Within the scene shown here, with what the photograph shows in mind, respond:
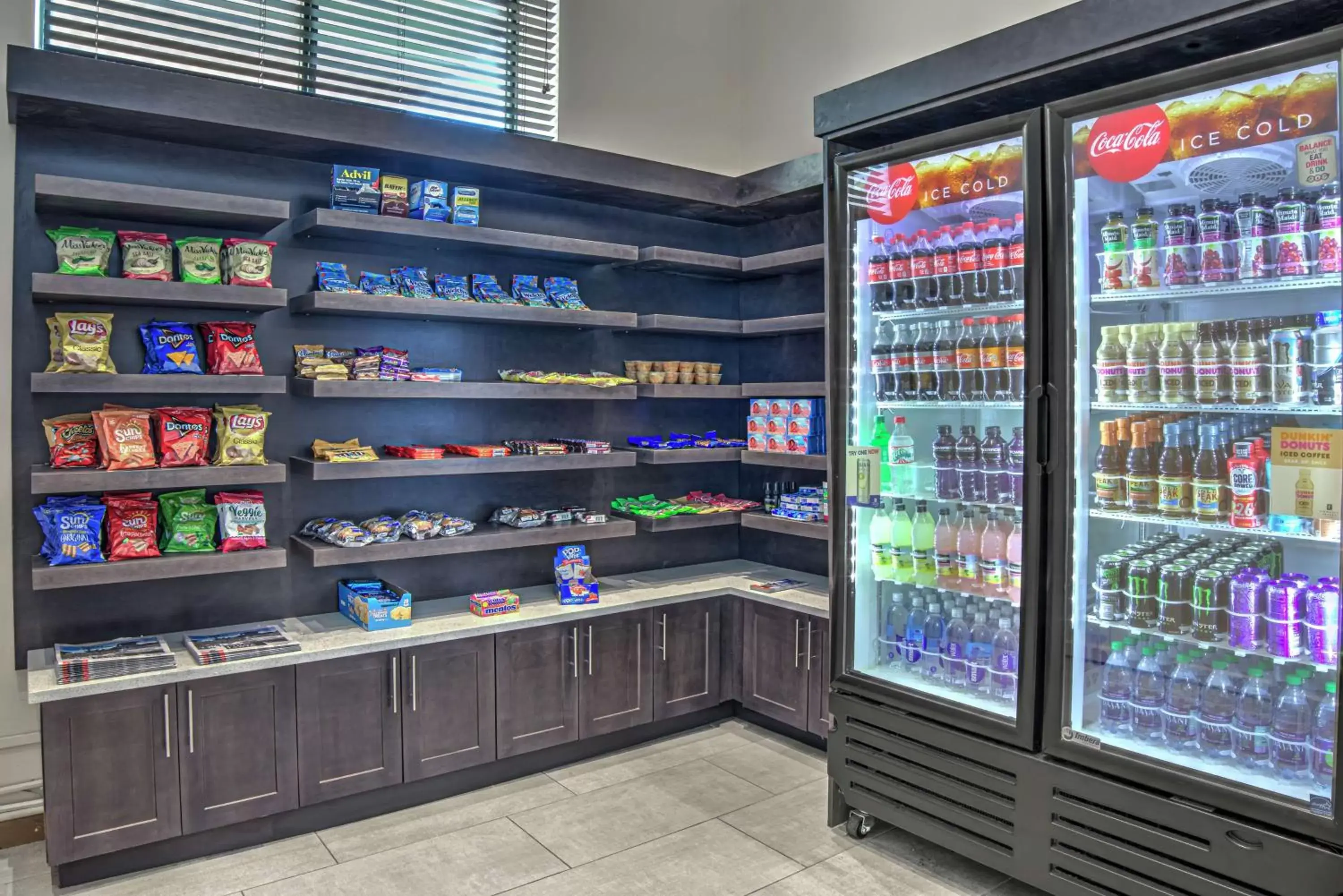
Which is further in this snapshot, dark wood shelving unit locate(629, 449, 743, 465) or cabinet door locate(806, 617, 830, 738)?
dark wood shelving unit locate(629, 449, 743, 465)

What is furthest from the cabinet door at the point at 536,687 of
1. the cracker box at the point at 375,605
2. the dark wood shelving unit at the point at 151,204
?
the dark wood shelving unit at the point at 151,204

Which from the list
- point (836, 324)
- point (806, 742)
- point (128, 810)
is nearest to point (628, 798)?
point (806, 742)

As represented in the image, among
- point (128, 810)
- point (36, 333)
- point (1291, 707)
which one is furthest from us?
point (36, 333)

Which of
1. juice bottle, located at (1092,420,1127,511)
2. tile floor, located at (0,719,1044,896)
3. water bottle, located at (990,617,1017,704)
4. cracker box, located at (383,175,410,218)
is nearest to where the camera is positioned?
juice bottle, located at (1092,420,1127,511)

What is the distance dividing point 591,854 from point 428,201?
270cm

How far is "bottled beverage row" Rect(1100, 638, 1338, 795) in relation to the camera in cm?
252

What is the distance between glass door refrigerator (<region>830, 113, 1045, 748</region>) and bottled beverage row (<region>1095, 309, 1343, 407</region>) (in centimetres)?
30

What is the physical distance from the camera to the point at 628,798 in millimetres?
3820

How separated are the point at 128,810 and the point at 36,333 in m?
1.76

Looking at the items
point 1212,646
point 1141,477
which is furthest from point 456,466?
point 1212,646

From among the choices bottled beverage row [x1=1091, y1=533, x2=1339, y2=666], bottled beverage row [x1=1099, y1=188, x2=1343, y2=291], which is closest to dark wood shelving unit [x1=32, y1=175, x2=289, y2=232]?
bottled beverage row [x1=1099, y1=188, x2=1343, y2=291]

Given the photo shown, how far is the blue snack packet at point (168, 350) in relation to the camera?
3.41 m

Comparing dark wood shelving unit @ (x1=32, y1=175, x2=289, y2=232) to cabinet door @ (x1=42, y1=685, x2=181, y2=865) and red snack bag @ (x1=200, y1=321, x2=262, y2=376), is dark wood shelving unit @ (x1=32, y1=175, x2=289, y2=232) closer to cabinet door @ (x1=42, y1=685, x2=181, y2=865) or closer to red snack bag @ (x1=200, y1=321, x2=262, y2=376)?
red snack bag @ (x1=200, y1=321, x2=262, y2=376)

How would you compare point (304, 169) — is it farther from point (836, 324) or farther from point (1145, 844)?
point (1145, 844)
